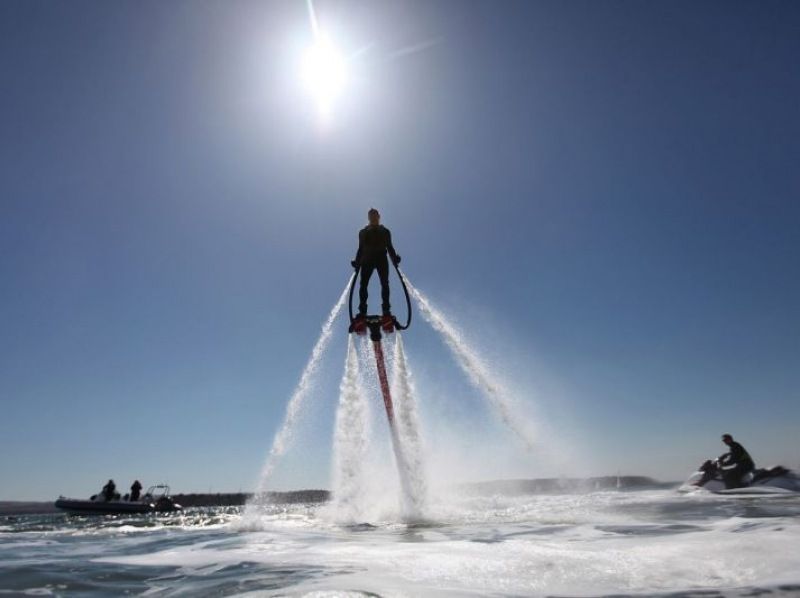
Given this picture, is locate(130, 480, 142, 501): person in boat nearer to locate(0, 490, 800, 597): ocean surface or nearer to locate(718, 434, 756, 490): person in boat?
locate(0, 490, 800, 597): ocean surface

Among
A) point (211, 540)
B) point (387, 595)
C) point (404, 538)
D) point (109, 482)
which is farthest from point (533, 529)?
point (109, 482)

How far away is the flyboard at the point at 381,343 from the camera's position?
1426 centimetres

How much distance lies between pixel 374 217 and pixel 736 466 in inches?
844

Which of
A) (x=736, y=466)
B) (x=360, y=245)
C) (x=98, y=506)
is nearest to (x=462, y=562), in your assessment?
(x=360, y=245)

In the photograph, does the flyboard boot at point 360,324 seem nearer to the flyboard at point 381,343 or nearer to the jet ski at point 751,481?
the flyboard at point 381,343

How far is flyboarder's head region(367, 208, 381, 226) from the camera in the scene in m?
14.7

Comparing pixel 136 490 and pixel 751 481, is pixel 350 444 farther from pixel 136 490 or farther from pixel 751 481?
pixel 136 490

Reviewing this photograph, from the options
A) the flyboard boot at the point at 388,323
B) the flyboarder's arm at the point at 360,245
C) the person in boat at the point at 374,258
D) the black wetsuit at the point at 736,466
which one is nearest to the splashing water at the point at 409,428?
the flyboard boot at the point at 388,323

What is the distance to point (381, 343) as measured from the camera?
15.1 metres

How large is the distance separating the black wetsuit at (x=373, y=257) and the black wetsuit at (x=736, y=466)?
19.9 m

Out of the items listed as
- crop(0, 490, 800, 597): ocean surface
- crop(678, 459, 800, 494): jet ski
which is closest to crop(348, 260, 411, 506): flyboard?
crop(0, 490, 800, 597): ocean surface

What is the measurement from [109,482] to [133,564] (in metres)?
40.8

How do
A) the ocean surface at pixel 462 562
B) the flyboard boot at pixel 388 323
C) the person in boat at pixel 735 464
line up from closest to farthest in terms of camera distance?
the ocean surface at pixel 462 562, the flyboard boot at pixel 388 323, the person in boat at pixel 735 464

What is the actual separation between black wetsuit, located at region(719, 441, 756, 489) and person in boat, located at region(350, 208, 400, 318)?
19819 millimetres
